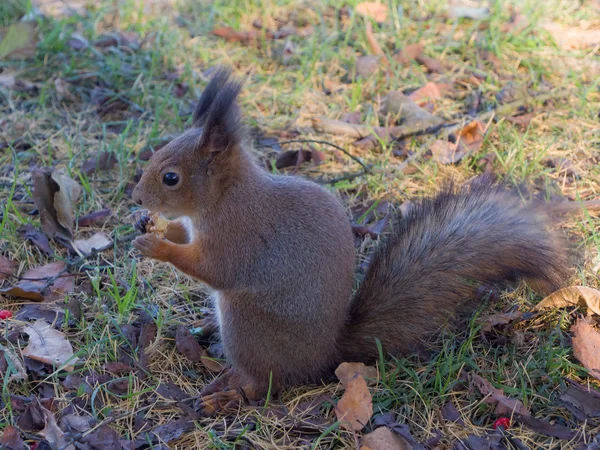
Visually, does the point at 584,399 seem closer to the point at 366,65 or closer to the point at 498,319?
the point at 498,319

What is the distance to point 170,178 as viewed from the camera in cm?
242

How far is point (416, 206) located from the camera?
2467 mm

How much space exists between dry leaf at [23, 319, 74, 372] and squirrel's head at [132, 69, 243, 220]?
0.55 metres

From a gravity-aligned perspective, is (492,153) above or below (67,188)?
above

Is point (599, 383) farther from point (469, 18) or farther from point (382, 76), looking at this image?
point (469, 18)

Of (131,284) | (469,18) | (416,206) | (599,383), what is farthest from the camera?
(469,18)

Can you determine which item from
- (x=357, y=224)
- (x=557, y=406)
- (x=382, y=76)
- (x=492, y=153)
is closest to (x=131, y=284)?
(x=357, y=224)

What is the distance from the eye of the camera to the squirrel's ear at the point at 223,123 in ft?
7.39

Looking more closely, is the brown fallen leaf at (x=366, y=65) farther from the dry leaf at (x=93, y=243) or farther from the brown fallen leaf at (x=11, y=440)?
the brown fallen leaf at (x=11, y=440)

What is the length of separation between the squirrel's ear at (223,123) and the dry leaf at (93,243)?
0.82m

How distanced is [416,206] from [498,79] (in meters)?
1.95

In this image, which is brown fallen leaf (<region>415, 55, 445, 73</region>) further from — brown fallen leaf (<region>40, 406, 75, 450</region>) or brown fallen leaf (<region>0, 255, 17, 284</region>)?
brown fallen leaf (<region>40, 406, 75, 450</region>)

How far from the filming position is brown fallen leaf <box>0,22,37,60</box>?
417 cm

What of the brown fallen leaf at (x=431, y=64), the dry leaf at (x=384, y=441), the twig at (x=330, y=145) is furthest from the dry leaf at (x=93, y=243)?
the brown fallen leaf at (x=431, y=64)
